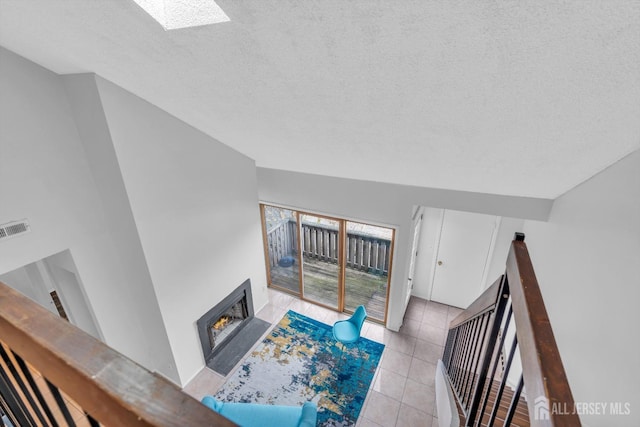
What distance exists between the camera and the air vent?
2303mm

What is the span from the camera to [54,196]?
8.47 ft

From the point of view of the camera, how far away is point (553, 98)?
1349 millimetres

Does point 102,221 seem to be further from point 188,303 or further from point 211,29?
point 211,29

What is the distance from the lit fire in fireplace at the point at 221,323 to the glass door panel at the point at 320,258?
4.88 ft

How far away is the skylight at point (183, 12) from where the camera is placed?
1.29 metres

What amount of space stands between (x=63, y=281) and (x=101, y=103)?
2101 mm

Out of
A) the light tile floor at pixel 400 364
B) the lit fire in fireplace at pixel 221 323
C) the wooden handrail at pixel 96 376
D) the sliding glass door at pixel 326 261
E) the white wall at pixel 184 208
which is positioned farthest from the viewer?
the sliding glass door at pixel 326 261

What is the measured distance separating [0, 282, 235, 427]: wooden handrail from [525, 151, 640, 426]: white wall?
82.3 inches

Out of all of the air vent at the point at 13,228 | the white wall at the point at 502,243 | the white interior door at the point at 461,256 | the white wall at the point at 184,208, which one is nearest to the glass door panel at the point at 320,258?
the white wall at the point at 184,208

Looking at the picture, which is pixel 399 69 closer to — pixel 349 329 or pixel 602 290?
pixel 602 290

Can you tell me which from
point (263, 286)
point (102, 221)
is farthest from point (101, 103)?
point (263, 286)

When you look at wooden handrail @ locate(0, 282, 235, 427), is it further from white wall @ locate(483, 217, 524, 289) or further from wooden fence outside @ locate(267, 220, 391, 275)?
wooden fence outside @ locate(267, 220, 391, 275)

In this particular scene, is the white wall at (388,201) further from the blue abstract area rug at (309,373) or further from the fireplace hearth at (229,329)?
the fireplace hearth at (229,329)

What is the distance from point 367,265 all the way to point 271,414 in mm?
3572
